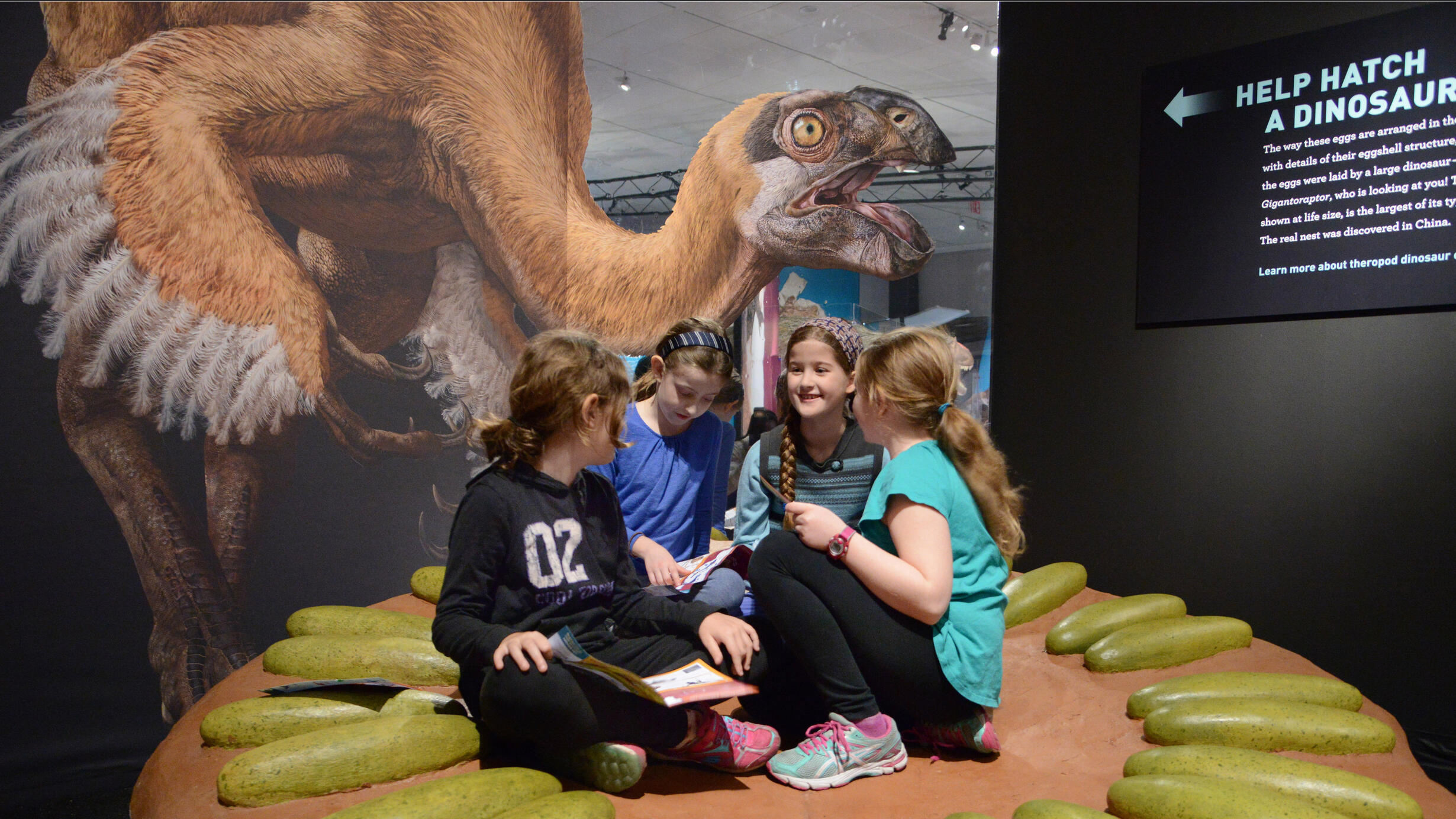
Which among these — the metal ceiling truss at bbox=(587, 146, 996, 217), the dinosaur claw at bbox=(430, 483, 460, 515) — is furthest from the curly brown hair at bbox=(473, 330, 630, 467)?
the metal ceiling truss at bbox=(587, 146, 996, 217)

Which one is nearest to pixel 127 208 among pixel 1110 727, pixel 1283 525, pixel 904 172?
pixel 904 172

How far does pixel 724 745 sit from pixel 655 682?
0.27 metres

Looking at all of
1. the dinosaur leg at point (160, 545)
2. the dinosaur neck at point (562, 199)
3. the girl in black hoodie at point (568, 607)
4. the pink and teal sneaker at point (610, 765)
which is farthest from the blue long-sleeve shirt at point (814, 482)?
the dinosaur leg at point (160, 545)

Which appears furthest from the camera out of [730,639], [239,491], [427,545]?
[427,545]

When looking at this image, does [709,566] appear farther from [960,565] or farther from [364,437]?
[364,437]

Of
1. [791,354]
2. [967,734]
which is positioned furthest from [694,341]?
[967,734]

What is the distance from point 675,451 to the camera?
2.88 metres

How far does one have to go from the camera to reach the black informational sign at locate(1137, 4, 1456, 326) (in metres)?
3.43

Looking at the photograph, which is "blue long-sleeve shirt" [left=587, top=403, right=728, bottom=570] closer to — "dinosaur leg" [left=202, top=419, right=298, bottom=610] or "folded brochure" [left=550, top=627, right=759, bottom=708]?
"folded brochure" [left=550, top=627, right=759, bottom=708]

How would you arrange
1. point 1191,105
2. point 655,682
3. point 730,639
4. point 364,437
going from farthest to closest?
point 1191,105, point 364,437, point 730,639, point 655,682

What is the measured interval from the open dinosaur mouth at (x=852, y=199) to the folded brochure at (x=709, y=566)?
2.64 meters

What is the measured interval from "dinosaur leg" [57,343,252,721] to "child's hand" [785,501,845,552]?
2768 mm

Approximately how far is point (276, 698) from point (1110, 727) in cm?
230

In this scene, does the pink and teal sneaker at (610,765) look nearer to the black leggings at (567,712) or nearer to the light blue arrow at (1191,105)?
the black leggings at (567,712)
